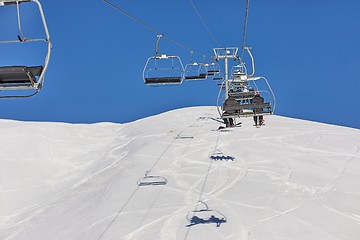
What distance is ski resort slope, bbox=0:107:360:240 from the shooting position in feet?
26.2

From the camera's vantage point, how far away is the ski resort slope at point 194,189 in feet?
26.2

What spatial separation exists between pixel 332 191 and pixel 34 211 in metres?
11.1

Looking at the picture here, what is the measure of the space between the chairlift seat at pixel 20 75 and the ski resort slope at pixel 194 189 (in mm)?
5268

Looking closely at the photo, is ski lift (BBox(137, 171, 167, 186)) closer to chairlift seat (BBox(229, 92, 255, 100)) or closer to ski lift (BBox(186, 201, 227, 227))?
ski lift (BBox(186, 201, 227, 227))

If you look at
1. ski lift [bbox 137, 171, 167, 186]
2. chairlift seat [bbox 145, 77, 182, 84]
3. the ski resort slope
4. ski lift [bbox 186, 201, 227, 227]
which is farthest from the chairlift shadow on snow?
chairlift seat [bbox 145, 77, 182, 84]

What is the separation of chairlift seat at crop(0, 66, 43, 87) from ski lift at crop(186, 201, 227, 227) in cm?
572

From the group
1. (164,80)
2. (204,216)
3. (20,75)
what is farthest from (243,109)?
(20,75)

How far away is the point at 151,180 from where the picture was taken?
1186cm

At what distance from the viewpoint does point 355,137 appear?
19281 millimetres

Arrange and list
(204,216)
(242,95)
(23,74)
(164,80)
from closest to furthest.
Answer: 1. (23,74)
2. (164,80)
3. (204,216)
4. (242,95)

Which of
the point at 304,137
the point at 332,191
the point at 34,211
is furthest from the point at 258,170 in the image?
the point at 34,211

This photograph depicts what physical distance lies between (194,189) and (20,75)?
308 inches

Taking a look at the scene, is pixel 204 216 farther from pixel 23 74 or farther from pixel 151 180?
pixel 23 74

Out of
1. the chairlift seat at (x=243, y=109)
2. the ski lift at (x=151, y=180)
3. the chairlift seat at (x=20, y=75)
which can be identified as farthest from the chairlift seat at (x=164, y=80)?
the ski lift at (x=151, y=180)
